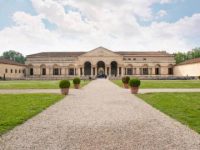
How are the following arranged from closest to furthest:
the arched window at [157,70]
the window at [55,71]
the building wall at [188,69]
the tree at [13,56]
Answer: the building wall at [188,69] < the arched window at [157,70] < the window at [55,71] < the tree at [13,56]

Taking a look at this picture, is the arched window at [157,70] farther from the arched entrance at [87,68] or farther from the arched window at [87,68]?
the arched entrance at [87,68]

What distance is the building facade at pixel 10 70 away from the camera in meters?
61.4

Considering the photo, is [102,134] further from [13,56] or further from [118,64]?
[13,56]

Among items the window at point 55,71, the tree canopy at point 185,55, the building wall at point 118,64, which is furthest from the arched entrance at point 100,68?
the tree canopy at point 185,55

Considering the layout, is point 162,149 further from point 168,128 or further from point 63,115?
point 63,115

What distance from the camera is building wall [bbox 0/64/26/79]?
6169 centimetres

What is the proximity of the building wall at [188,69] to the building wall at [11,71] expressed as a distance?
1587 inches

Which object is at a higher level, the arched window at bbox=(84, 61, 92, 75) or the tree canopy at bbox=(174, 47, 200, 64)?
the tree canopy at bbox=(174, 47, 200, 64)

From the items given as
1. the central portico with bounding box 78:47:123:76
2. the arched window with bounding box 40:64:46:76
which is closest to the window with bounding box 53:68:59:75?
the arched window with bounding box 40:64:46:76

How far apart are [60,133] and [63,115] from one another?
2.78m

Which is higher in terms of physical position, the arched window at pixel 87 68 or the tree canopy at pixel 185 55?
the tree canopy at pixel 185 55

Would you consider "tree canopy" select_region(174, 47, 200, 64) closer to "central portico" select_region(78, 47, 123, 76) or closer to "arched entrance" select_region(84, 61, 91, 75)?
"central portico" select_region(78, 47, 123, 76)

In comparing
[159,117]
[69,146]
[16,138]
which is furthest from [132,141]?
[159,117]

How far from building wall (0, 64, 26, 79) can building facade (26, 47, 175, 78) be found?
13.0 ft
